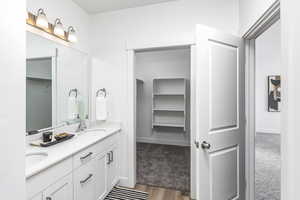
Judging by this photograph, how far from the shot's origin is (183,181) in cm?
247

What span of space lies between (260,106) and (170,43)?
156 inches

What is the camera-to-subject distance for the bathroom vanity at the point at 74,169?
108cm

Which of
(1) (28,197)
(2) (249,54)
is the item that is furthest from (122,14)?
(1) (28,197)

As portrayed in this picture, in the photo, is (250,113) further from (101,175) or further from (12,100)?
(12,100)

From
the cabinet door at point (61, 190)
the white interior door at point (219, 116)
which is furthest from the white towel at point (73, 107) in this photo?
the white interior door at point (219, 116)

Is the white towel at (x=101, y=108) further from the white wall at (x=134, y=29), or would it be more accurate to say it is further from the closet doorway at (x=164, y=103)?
the closet doorway at (x=164, y=103)

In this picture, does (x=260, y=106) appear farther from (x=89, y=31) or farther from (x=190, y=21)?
(x=89, y=31)

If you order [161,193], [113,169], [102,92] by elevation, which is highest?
[102,92]

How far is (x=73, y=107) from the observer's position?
88.2 inches

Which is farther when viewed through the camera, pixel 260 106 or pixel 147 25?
pixel 260 106

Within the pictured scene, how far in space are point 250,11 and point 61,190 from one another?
233cm

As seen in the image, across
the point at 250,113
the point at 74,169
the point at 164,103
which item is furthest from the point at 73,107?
the point at 164,103

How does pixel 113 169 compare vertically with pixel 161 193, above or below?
above

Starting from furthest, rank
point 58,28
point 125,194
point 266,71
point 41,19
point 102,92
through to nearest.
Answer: point 266,71 < point 102,92 < point 125,194 < point 58,28 < point 41,19
